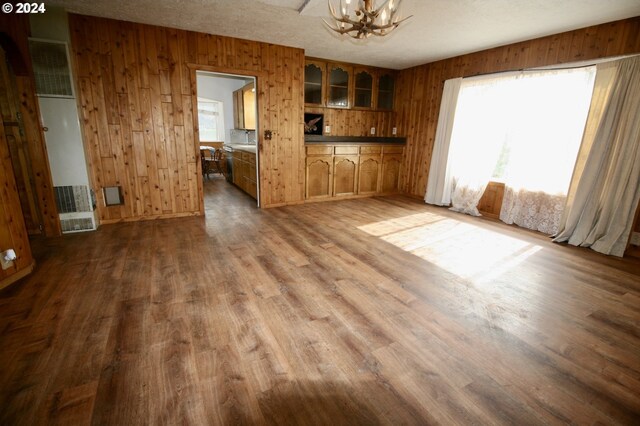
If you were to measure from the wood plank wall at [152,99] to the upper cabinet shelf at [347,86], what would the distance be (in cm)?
82

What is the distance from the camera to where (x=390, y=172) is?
6.46 meters

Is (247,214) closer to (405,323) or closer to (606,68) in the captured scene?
(405,323)

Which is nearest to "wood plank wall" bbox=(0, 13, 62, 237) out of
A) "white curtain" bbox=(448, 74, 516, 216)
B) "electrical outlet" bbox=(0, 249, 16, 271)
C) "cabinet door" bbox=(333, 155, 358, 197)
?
"electrical outlet" bbox=(0, 249, 16, 271)

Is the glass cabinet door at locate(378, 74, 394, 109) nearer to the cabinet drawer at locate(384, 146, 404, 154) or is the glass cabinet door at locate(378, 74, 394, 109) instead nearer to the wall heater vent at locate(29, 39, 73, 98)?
the cabinet drawer at locate(384, 146, 404, 154)

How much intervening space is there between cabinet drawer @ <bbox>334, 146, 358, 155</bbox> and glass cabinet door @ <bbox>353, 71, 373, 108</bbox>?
1156mm

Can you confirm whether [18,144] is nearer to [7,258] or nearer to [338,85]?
[7,258]

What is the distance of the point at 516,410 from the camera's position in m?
1.45

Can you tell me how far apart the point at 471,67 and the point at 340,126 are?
8.51 ft

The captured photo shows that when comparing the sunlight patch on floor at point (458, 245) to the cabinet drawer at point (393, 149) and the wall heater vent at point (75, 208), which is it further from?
the wall heater vent at point (75, 208)

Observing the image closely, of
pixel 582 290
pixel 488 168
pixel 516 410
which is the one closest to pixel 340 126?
pixel 488 168

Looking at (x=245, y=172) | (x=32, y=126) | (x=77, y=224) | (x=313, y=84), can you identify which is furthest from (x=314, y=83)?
(x=77, y=224)

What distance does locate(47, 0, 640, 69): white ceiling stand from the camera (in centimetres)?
312

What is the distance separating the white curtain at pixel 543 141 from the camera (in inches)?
150

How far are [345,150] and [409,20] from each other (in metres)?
2.52
